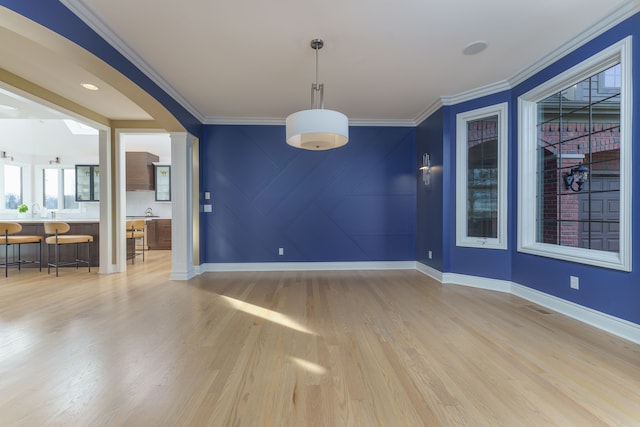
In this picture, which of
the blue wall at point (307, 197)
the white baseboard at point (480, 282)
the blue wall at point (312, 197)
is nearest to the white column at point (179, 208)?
the white baseboard at point (480, 282)

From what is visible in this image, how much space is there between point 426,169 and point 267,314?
3400 millimetres

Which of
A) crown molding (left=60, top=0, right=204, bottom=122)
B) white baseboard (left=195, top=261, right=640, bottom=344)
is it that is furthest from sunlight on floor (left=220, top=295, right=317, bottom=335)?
crown molding (left=60, top=0, right=204, bottom=122)

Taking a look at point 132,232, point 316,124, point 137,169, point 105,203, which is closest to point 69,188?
point 137,169

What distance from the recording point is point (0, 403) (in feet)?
5.28

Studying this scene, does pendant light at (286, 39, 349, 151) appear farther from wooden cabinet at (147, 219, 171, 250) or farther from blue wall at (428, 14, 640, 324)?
wooden cabinet at (147, 219, 171, 250)

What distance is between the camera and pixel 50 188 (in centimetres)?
789

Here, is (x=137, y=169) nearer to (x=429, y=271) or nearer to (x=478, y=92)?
(x=429, y=271)

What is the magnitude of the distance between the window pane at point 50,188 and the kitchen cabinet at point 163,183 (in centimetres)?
248

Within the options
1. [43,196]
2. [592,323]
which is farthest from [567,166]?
[43,196]

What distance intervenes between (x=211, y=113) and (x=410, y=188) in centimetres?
370

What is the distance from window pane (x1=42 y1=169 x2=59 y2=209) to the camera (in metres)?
7.86

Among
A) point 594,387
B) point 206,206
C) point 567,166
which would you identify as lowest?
point 594,387

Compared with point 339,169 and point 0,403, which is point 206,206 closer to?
point 339,169

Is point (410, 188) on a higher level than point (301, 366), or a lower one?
higher
